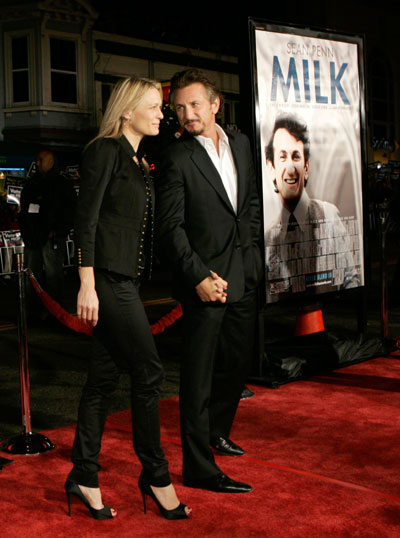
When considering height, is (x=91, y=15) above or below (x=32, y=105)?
above

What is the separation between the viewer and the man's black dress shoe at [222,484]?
383cm

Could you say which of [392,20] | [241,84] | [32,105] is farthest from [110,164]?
[392,20]

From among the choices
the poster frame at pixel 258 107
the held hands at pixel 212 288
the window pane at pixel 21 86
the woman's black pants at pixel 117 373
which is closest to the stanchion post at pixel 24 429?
the woman's black pants at pixel 117 373

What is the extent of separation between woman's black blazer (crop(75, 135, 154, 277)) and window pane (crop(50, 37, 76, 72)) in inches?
1064

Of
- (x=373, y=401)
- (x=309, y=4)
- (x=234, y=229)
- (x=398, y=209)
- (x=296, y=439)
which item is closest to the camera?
(x=234, y=229)

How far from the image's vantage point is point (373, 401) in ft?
18.4

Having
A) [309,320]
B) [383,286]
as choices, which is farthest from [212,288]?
[383,286]

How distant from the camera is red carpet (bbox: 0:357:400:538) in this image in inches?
136

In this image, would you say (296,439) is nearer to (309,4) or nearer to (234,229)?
(234,229)

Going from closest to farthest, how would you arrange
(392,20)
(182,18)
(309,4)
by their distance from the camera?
1. (182,18)
2. (309,4)
3. (392,20)

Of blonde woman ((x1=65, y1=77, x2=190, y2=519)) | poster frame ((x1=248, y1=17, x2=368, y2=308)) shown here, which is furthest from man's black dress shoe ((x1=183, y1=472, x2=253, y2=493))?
poster frame ((x1=248, y1=17, x2=368, y2=308))

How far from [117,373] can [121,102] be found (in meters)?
1.21

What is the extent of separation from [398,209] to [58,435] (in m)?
4.90

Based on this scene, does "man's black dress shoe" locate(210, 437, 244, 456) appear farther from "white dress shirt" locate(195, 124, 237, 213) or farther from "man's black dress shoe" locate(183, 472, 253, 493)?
"white dress shirt" locate(195, 124, 237, 213)
